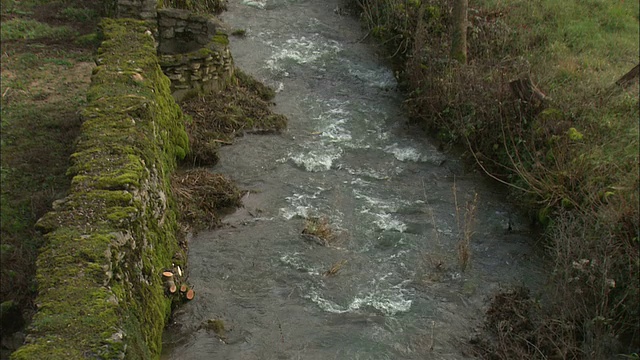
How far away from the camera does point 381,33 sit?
42.2ft

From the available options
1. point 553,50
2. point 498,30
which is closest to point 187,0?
point 498,30

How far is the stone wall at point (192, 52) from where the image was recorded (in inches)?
408

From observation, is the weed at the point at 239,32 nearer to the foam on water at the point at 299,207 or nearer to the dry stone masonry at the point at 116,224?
the dry stone masonry at the point at 116,224

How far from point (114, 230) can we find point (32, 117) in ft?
16.4

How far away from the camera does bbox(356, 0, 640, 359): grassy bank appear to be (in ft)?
21.6

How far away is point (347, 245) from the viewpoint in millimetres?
8156

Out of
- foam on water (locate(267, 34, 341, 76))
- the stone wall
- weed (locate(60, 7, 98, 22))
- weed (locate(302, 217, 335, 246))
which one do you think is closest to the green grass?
weed (locate(60, 7, 98, 22))

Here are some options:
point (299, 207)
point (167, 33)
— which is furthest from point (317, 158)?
point (167, 33)

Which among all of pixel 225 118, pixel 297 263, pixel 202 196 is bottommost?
pixel 297 263

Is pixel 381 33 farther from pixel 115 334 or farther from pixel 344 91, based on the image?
pixel 115 334

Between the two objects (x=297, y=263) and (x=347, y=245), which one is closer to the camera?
(x=297, y=263)

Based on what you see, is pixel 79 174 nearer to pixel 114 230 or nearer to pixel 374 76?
pixel 114 230

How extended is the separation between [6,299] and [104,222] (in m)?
2.27

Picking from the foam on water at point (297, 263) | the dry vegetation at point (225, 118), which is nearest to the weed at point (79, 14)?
the dry vegetation at point (225, 118)
